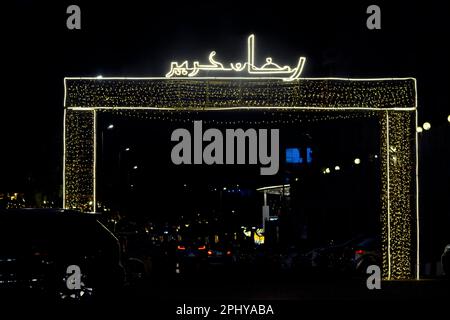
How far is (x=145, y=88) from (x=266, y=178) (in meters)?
53.0

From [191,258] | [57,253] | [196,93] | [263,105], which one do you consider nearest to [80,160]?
[196,93]

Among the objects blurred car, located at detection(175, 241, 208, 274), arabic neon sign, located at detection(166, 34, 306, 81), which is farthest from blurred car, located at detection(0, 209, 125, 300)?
blurred car, located at detection(175, 241, 208, 274)

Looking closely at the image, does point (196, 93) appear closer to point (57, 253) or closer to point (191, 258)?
point (57, 253)

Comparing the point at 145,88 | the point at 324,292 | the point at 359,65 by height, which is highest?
the point at 359,65

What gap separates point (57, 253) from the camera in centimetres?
1158

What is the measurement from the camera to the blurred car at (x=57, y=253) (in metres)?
11.4

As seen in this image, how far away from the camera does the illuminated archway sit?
21766 mm

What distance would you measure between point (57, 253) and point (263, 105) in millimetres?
11007

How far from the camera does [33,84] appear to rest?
1177 inches

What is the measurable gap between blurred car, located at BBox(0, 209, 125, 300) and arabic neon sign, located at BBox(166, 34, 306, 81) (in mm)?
9683

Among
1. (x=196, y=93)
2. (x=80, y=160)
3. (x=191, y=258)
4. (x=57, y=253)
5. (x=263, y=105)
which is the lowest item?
(x=191, y=258)

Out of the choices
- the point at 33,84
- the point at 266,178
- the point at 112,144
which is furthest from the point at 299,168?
the point at 33,84

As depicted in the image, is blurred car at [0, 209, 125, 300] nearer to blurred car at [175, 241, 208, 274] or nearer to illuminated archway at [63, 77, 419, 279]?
illuminated archway at [63, 77, 419, 279]
